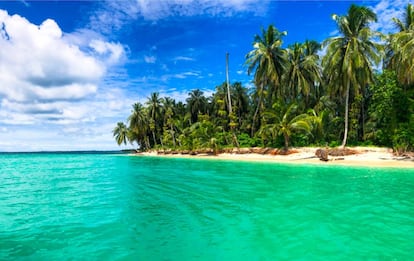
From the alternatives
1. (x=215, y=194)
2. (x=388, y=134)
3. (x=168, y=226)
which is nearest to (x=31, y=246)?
(x=168, y=226)

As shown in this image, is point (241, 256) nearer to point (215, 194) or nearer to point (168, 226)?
point (168, 226)

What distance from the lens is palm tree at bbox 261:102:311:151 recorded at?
30419 mm

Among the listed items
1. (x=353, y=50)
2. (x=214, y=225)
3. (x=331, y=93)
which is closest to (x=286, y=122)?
(x=331, y=93)

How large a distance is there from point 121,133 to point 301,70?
56351 mm

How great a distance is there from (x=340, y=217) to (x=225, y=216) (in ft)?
9.07

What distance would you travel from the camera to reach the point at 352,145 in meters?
28.5

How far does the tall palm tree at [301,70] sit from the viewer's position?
116ft

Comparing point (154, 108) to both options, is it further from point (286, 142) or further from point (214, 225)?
point (214, 225)

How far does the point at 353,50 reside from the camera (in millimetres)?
27219

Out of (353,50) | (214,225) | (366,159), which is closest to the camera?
(214,225)

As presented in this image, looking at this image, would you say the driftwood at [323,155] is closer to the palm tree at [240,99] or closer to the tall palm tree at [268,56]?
the tall palm tree at [268,56]

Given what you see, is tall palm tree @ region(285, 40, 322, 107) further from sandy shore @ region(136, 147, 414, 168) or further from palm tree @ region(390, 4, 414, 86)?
sandy shore @ region(136, 147, 414, 168)

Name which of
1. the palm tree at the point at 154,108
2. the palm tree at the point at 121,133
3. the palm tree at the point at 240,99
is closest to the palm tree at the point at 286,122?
the palm tree at the point at 240,99

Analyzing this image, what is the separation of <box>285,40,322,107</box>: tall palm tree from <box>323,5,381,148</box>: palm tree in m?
6.07
